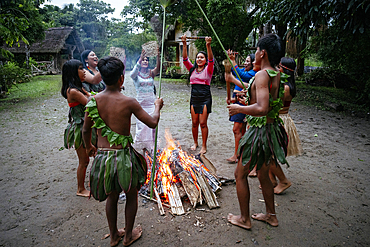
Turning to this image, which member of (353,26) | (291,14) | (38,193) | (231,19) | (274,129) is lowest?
(38,193)

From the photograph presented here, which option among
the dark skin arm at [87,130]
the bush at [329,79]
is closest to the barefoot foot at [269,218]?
the dark skin arm at [87,130]

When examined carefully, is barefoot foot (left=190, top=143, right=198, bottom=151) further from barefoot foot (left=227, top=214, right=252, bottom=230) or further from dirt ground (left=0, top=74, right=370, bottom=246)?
barefoot foot (left=227, top=214, right=252, bottom=230)

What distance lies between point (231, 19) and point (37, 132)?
38.2ft

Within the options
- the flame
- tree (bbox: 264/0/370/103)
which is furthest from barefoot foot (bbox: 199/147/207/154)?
tree (bbox: 264/0/370/103)

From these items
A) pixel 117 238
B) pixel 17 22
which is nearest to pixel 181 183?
pixel 117 238

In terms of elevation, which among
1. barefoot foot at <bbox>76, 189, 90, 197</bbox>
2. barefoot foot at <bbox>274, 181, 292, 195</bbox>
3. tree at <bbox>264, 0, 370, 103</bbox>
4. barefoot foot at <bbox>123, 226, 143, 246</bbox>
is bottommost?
barefoot foot at <bbox>123, 226, 143, 246</bbox>

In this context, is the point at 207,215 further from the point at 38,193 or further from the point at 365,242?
the point at 38,193

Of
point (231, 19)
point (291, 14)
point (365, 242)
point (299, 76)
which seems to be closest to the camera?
point (365, 242)

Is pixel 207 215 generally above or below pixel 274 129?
below

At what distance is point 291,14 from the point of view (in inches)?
279

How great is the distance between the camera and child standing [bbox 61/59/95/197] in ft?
10.2

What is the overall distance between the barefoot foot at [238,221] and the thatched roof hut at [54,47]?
24475mm

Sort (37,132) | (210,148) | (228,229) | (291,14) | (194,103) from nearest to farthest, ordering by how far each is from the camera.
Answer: (228,229), (194,103), (210,148), (37,132), (291,14)

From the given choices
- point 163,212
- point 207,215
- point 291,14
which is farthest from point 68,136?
point 291,14
